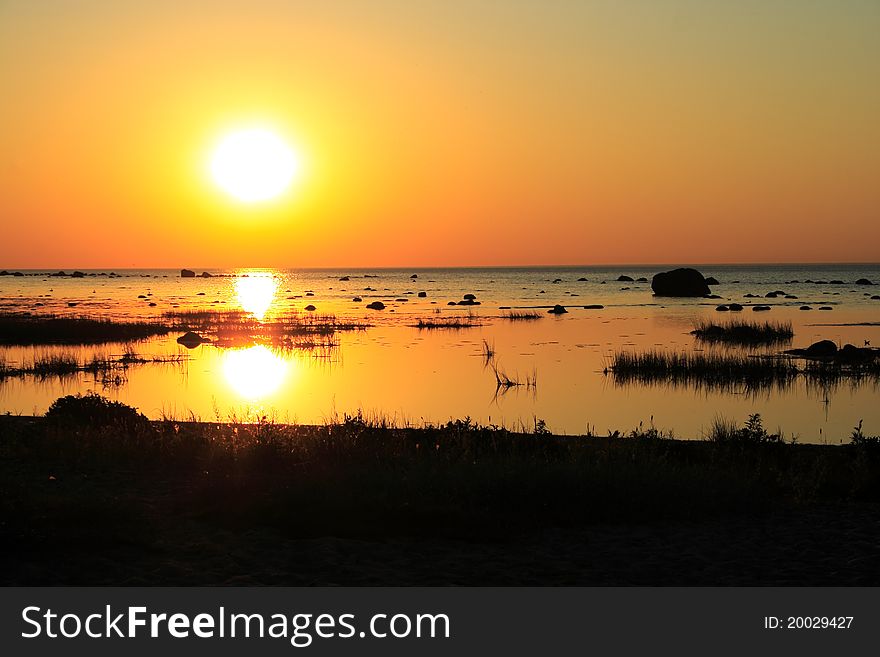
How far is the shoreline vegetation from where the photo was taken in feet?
35.5

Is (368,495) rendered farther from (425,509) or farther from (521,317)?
(521,317)

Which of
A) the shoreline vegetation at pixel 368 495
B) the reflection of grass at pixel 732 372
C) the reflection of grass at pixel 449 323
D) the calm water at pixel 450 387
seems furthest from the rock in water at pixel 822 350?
the reflection of grass at pixel 449 323

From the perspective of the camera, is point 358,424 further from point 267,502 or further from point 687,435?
point 687,435

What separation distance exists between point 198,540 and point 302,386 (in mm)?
22603

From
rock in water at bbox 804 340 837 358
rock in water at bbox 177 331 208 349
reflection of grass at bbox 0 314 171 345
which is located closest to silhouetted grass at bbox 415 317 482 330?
rock in water at bbox 177 331 208 349

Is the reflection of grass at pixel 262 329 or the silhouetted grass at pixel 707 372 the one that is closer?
the silhouetted grass at pixel 707 372

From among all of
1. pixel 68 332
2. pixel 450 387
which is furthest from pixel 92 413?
pixel 68 332

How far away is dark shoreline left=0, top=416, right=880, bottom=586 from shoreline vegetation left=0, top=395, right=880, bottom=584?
4cm

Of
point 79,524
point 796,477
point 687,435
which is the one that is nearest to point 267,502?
point 79,524

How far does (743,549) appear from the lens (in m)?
11.6

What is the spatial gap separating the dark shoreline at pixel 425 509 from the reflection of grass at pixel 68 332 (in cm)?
3452

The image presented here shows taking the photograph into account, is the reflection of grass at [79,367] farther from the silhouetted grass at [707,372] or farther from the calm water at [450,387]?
the silhouetted grass at [707,372]

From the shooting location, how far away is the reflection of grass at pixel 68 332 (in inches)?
1993

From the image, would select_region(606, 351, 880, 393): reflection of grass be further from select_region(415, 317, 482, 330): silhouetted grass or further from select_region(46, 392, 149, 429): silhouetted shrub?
select_region(415, 317, 482, 330): silhouetted grass
